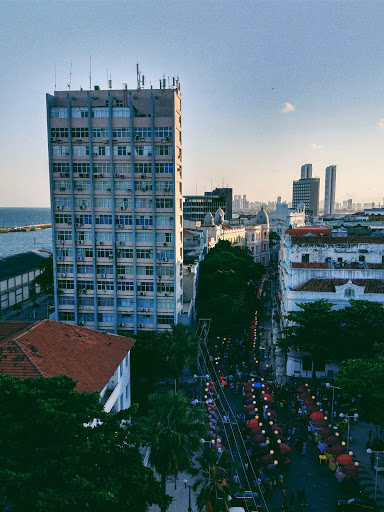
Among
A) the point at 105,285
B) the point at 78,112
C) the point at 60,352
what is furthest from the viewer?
the point at 105,285

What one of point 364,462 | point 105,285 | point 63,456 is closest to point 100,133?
point 105,285

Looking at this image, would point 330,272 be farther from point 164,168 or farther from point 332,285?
point 164,168

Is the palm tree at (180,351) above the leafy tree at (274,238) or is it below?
below

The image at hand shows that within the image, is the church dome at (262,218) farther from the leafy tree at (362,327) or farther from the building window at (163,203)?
the leafy tree at (362,327)

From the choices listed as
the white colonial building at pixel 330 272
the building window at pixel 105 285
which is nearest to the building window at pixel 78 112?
the building window at pixel 105 285

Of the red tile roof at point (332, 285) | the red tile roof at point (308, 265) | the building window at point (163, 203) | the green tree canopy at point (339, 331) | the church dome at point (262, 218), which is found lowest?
the green tree canopy at point (339, 331)

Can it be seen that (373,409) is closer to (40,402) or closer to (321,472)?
(321,472)

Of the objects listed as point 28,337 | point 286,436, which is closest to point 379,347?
point 286,436
